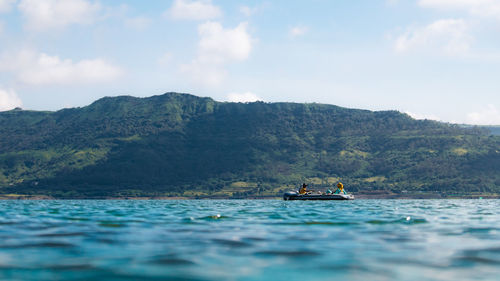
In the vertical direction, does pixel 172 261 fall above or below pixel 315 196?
above

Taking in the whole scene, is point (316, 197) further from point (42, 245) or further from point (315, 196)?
point (42, 245)

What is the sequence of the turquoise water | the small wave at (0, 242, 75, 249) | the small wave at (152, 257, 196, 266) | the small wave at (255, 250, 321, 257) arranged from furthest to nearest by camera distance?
the small wave at (0, 242, 75, 249), the small wave at (255, 250, 321, 257), the small wave at (152, 257, 196, 266), the turquoise water

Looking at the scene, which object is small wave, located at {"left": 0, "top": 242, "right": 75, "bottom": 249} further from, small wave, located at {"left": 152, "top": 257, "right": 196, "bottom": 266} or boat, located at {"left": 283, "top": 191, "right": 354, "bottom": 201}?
boat, located at {"left": 283, "top": 191, "right": 354, "bottom": 201}

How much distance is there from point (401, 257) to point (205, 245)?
27.3 ft

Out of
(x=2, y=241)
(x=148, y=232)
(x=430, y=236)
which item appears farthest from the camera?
(x=148, y=232)

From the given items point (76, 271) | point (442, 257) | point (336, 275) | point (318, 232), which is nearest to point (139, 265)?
point (76, 271)

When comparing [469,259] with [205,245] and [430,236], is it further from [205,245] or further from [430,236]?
[205,245]

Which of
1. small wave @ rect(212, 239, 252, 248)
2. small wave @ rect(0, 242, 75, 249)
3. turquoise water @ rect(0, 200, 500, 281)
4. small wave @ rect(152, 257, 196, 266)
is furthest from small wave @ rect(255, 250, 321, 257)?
small wave @ rect(0, 242, 75, 249)

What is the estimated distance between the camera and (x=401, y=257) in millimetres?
21953

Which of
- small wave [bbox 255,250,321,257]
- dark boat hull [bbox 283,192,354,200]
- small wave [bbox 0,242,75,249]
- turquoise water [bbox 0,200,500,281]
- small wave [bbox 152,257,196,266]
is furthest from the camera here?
dark boat hull [bbox 283,192,354,200]

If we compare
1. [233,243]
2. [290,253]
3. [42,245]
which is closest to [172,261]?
[290,253]

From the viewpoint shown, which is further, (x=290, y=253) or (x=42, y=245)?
(x=42, y=245)

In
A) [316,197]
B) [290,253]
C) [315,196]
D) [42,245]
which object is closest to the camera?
[290,253]

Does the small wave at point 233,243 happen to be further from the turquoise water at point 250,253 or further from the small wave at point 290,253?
the small wave at point 290,253
